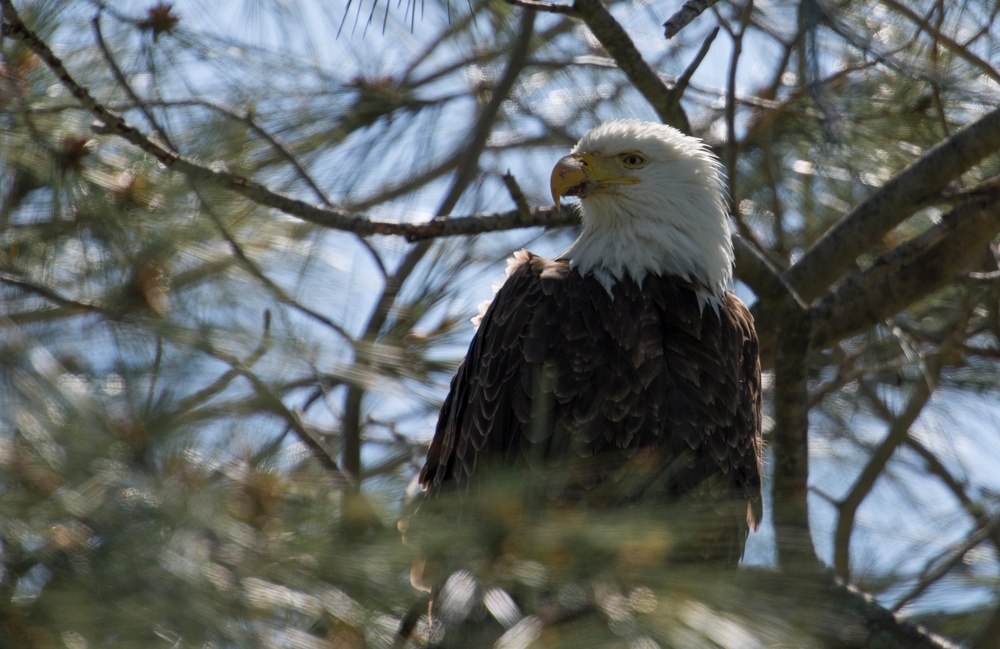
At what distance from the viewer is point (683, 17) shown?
254 cm

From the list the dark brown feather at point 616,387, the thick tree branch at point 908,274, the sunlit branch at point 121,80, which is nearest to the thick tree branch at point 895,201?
the thick tree branch at point 908,274

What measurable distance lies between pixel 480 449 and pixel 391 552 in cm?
210

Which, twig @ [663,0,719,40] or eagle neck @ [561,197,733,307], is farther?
eagle neck @ [561,197,733,307]

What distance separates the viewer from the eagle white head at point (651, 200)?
3.76 meters

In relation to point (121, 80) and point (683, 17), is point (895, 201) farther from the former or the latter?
point (121, 80)

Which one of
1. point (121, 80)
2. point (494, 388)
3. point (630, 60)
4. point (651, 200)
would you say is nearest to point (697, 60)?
point (630, 60)

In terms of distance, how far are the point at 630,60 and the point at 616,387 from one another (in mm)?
1056

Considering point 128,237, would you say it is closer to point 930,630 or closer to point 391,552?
point 391,552

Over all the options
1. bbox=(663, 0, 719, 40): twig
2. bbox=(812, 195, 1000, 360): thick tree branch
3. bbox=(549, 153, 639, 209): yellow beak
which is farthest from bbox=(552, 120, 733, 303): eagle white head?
bbox=(663, 0, 719, 40): twig

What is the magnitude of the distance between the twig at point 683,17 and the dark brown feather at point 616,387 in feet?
3.53

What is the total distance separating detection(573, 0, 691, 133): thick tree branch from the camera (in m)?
3.26

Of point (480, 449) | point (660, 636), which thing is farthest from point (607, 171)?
point (660, 636)

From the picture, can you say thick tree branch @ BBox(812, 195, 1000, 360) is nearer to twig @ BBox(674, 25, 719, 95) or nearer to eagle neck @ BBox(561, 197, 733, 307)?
eagle neck @ BBox(561, 197, 733, 307)

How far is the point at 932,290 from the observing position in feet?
13.0
